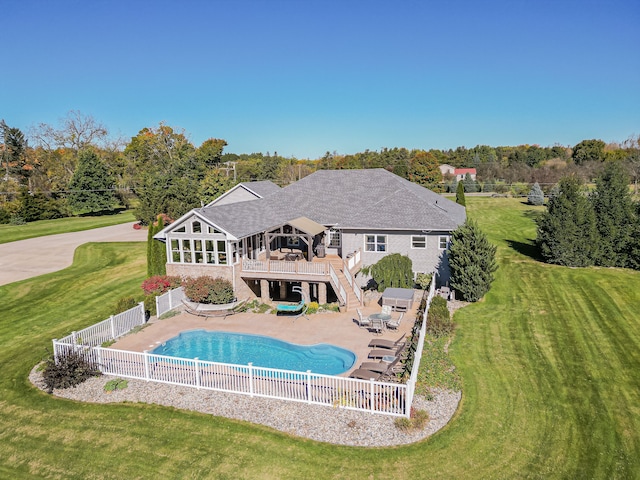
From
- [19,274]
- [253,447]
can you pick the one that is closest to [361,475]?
[253,447]

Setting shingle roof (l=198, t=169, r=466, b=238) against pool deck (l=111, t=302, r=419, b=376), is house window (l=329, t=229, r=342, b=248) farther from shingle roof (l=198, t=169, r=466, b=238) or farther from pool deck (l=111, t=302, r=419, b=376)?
pool deck (l=111, t=302, r=419, b=376)

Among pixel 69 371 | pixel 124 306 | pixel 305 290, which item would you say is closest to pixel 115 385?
pixel 69 371

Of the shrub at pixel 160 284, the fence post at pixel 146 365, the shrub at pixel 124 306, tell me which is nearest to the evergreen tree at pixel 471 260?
the shrub at pixel 160 284

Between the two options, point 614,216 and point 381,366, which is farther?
point 614,216

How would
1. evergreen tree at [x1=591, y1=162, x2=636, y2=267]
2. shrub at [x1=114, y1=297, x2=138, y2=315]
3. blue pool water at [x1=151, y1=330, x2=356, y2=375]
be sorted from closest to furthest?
blue pool water at [x1=151, y1=330, x2=356, y2=375] < shrub at [x1=114, y1=297, x2=138, y2=315] < evergreen tree at [x1=591, y1=162, x2=636, y2=267]

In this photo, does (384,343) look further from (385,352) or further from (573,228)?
(573,228)

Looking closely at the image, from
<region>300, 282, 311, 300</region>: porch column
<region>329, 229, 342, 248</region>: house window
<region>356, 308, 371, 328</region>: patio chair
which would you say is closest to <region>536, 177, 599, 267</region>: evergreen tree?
<region>329, 229, 342, 248</region>: house window

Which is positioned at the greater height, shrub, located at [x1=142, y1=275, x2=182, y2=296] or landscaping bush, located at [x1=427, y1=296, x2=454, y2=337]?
shrub, located at [x1=142, y1=275, x2=182, y2=296]
